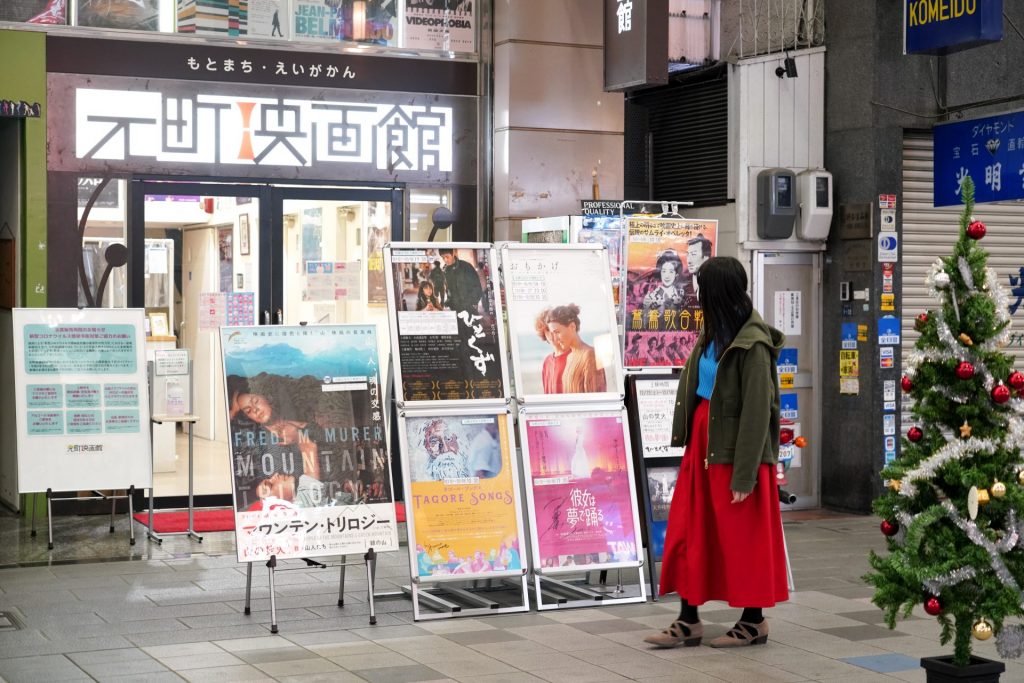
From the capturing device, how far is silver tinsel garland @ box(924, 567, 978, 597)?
16.5ft

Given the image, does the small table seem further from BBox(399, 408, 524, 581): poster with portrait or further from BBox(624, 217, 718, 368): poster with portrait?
BBox(624, 217, 718, 368): poster with portrait

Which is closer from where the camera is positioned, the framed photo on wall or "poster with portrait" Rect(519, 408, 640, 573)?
"poster with portrait" Rect(519, 408, 640, 573)

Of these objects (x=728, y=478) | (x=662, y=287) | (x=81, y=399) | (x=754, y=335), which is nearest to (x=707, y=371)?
(x=754, y=335)

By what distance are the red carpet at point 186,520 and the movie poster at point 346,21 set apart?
355 centimetres

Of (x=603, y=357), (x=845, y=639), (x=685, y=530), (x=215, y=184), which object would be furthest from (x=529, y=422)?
(x=215, y=184)

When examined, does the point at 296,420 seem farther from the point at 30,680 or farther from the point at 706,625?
the point at 706,625

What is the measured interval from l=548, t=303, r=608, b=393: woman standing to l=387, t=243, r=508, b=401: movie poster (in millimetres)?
311

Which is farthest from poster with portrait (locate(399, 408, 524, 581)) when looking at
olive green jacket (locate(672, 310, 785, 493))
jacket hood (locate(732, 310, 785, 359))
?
jacket hood (locate(732, 310, 785, 359))

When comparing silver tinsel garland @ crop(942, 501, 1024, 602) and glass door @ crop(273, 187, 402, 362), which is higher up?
glass door @ crop(273, 187, 402, 362)

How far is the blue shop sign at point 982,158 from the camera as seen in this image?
964 centimetres

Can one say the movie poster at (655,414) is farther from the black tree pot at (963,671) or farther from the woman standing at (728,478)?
the black tree pot at (963,671)

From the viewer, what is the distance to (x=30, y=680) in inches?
219

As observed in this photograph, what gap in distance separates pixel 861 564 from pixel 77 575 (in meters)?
4.64

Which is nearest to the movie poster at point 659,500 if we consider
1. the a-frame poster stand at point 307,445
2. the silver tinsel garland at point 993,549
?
the a-frame poster stand at point 307,445
